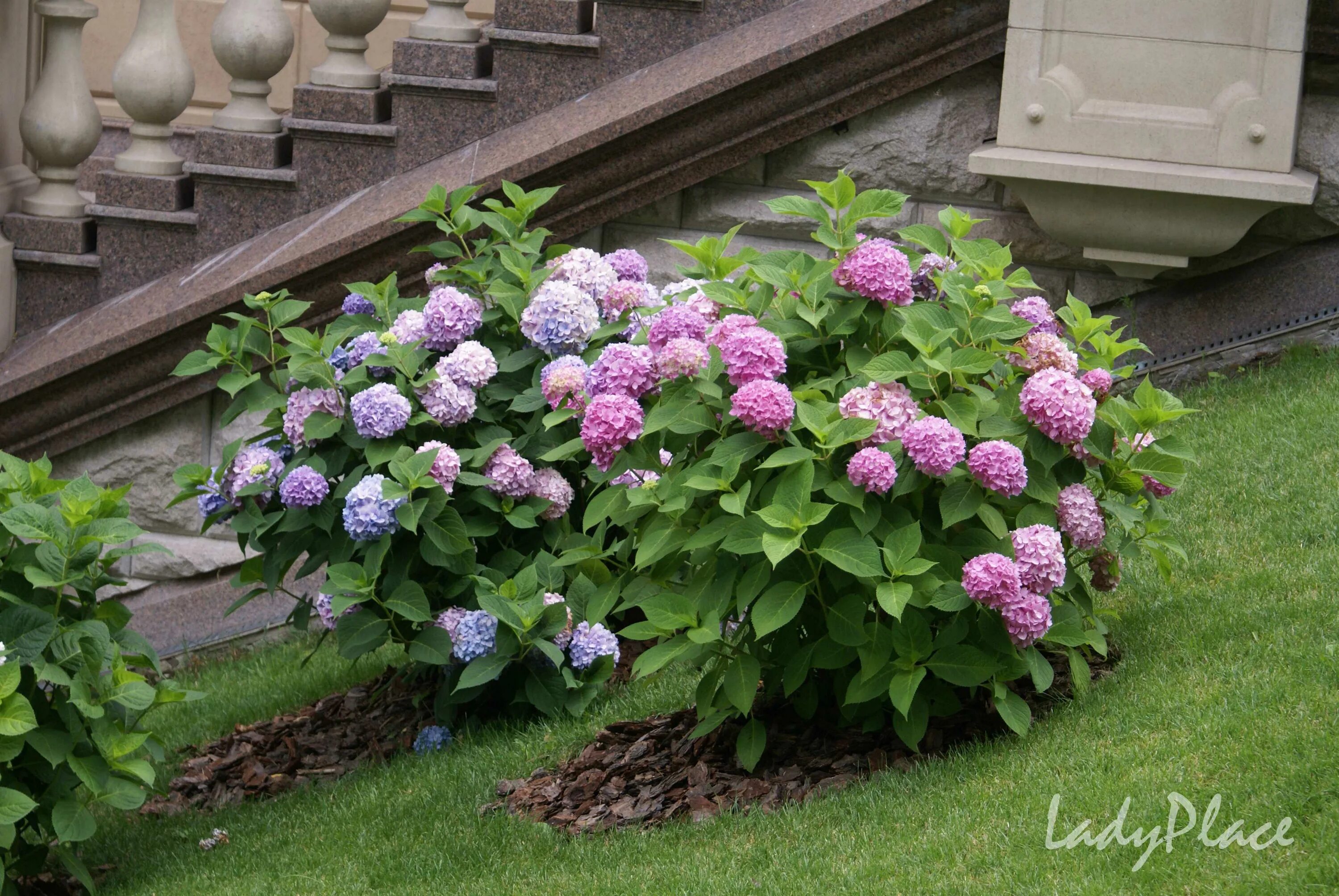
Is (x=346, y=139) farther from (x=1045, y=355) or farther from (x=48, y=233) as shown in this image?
(x=1045, y=355)

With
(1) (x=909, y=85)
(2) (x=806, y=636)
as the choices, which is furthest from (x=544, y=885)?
(1) (x=909, y=85)

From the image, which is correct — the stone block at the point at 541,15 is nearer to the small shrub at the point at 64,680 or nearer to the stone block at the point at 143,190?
the stone block at the point at 143,190

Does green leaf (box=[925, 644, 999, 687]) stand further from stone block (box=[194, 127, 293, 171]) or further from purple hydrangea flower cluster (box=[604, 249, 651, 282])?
stone block (box=[194, 127, 293, 171])

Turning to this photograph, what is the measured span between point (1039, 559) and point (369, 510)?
166 centimetres

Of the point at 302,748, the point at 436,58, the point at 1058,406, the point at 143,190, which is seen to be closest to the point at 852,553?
the point at 1058,406

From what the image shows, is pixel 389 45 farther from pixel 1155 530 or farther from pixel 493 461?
Answer: pixel 1155 530

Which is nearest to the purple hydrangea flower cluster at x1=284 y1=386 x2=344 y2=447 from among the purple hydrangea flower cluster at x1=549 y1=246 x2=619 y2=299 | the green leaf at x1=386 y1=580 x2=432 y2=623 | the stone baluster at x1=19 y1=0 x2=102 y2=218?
the green leaf at x1=386 y1=580 x2=432 y2=623

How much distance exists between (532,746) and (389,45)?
18.7 feet

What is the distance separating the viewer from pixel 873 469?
2.95m

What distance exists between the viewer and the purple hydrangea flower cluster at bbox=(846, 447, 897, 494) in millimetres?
2953

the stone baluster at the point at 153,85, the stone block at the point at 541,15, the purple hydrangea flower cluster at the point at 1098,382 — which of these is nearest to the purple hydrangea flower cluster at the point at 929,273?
the purple hydrangea flower cluster at the point at 1098,382

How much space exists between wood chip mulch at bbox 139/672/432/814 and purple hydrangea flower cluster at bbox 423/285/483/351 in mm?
1023

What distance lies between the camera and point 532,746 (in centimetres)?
385

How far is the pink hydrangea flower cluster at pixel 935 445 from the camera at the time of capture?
292cm
